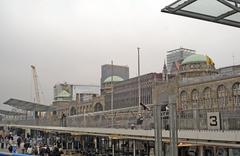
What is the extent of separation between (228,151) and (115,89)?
8806 cm

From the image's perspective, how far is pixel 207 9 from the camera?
855 cm

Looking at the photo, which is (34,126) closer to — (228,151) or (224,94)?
(224,94)

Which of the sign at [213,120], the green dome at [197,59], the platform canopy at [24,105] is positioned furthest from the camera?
the green dome at [197,59]

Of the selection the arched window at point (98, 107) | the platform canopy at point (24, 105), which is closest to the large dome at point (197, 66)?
the arched window at point (98, 107)

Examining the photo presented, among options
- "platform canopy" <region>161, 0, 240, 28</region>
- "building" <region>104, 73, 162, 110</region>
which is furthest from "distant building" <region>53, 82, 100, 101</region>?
"platform canopy" <region>161, 0, 240, 28</region>

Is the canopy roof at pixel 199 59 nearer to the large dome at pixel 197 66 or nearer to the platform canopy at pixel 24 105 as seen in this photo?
the large dome at pixel 197 66

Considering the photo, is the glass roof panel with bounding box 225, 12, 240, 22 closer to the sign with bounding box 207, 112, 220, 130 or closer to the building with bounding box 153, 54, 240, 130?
the sign with bounding box 207, 112, 220, 130

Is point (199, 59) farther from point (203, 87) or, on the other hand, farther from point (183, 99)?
point (203, 87)

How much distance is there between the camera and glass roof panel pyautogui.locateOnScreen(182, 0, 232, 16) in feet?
27.2

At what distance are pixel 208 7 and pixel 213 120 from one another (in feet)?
26.3

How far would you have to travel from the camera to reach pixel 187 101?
2840 inches

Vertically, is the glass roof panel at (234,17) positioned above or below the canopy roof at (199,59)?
below

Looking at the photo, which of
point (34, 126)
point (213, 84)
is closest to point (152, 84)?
point (213, 84)

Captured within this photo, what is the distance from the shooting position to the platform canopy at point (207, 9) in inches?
324
